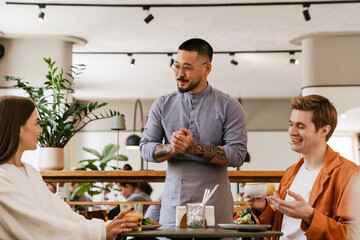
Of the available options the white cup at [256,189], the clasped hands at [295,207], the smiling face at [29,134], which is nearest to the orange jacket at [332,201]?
the clasped hands at [295,207]

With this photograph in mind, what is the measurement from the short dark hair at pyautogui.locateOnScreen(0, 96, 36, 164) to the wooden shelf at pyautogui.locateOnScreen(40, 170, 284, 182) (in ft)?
5.88

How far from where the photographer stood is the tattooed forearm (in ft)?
7.32

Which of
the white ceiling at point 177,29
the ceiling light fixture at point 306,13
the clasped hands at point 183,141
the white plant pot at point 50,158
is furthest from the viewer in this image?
the white ceiling at point 177,29

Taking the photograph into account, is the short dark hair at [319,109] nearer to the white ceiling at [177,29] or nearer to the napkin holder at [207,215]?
the napkin holder at [207,215]

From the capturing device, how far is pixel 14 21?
260 inches

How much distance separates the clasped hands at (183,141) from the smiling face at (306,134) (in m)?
0.44

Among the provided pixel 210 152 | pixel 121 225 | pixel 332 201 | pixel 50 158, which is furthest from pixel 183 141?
pixel 50 158

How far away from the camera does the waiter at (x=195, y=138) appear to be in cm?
228

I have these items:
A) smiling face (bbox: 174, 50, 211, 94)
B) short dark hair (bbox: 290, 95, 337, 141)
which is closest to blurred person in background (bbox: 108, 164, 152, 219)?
smiling face (bbox: 174, 50, 211, 94)

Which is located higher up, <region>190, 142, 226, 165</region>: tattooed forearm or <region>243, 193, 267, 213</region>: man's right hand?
<region>190, 142, 226, 165</region>: tattooed forearm

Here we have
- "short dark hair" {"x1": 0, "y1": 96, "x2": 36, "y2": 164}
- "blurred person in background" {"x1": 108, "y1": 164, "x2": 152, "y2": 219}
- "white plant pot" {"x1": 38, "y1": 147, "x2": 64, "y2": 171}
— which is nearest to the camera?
"short dark hair" {"x1": 0, "y1": 96, "x2": 36, "y2": 164}

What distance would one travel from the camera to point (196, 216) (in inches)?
75.2

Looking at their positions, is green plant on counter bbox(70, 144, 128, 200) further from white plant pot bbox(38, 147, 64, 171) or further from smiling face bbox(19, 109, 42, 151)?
smiling face bbox(19, 109, 42, 151)

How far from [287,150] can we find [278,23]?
5.93 metres
